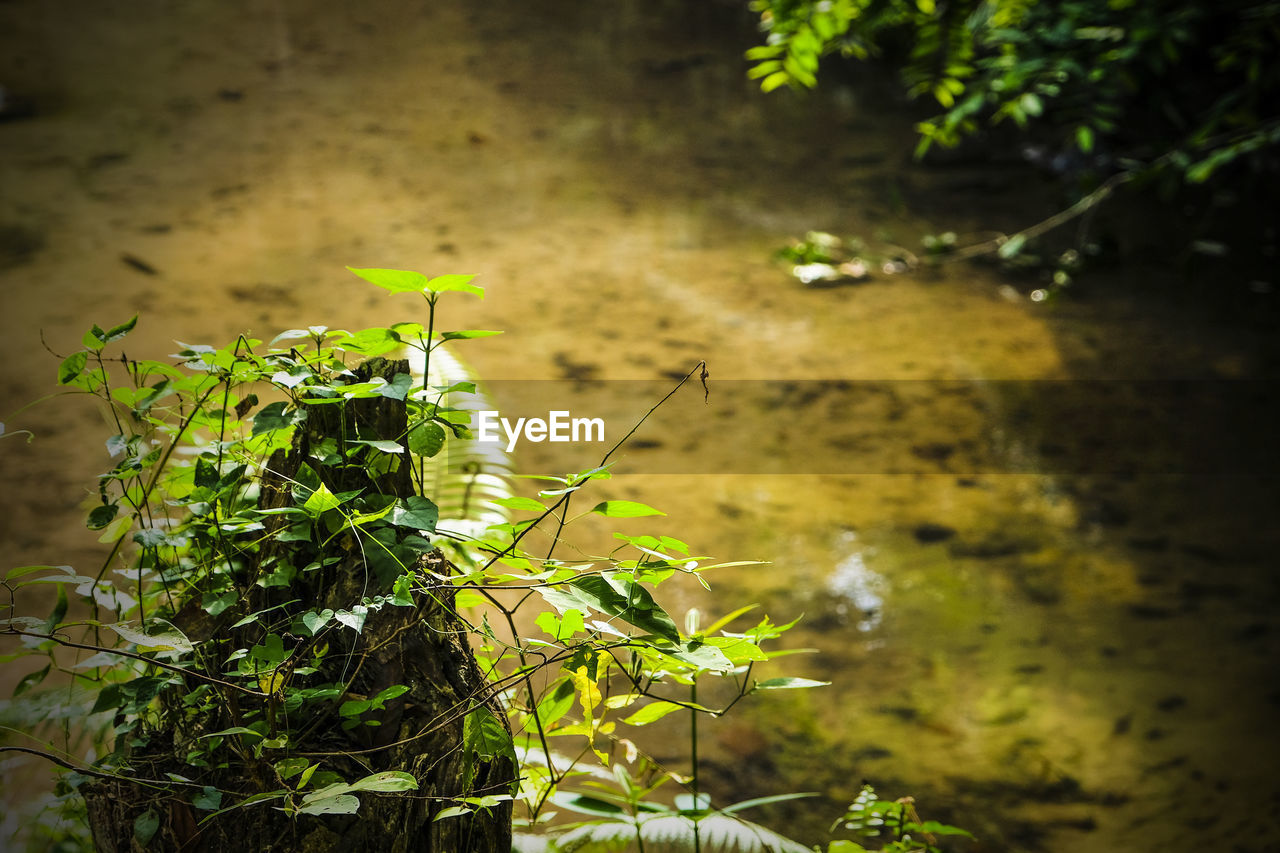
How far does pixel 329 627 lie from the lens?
757mm

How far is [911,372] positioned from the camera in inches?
131

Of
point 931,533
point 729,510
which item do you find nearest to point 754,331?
point 729,510

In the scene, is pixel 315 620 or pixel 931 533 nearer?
pixel 315 620

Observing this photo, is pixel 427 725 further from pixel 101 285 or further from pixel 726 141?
pixel 726 141

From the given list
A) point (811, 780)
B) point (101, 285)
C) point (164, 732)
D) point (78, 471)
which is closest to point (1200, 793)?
point (811, 780)

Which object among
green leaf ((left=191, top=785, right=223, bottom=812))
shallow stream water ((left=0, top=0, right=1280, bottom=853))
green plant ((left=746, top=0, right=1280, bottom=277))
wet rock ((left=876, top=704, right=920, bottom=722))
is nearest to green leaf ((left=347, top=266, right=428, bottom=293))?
green leaf ((left=191, top=785, right=223, bottom=812))

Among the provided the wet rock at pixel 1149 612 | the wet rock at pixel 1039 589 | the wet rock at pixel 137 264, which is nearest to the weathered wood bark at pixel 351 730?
the wet rock at pixel 1039 589

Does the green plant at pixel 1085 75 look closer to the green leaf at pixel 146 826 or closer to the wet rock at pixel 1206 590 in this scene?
the wet rock at pixel 1206 590

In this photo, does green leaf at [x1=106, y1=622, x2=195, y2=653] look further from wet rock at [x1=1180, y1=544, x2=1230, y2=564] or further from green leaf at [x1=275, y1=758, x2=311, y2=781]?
wet rock at [x1=1180, y1=544, x2=1230, y2=564]

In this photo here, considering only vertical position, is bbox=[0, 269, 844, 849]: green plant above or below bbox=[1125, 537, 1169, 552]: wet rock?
above

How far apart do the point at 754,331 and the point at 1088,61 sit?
1.77 meters

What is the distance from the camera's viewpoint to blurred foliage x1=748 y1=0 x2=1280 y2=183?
2.17 meters

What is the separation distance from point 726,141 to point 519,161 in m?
1.35

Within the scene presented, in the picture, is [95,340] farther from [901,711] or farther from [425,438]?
[901,711]
